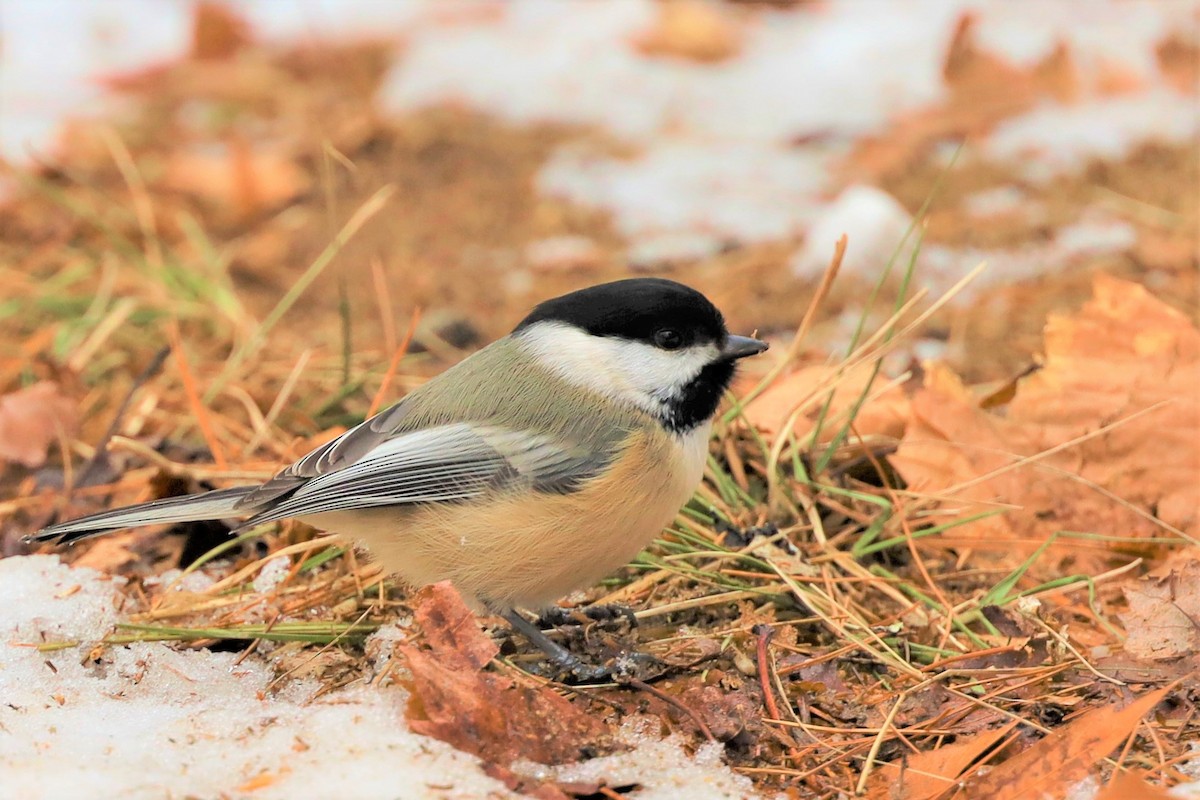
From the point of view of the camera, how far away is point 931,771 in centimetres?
172

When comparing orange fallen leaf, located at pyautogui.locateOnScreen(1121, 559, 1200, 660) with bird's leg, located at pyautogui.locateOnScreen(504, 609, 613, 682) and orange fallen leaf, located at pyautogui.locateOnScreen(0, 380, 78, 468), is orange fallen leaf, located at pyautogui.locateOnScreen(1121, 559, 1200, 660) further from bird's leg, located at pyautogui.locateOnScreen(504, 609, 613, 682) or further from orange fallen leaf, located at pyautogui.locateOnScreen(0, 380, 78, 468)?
orange fallen leaf, located at pyautogui.locateOnScreen(0, 380, 78, 468)

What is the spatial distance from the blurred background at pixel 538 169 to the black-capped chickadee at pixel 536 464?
74 cm

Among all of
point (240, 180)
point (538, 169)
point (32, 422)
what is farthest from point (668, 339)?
point (240, 180)

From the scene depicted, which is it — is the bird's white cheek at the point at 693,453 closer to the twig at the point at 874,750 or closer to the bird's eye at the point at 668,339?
the bird's eye at the point at 668,339

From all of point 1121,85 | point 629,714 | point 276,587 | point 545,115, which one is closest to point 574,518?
point 629,714

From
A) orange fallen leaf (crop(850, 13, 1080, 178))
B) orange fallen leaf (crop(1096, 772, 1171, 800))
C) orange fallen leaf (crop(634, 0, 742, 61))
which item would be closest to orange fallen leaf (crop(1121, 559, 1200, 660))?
orange fallen leaf (crop(1096, 772, 1171, 800))

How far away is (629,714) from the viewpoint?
1.90 metres

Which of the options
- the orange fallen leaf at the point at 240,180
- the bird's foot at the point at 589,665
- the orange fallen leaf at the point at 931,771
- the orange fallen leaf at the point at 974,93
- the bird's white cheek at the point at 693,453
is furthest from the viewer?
the orange fallen leaf at the point at 974,93

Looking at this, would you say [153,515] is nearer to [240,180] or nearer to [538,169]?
[240,180]

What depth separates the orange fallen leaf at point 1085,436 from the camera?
243 cm

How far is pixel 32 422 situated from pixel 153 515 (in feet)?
3.04

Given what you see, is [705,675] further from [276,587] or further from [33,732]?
[33,732]

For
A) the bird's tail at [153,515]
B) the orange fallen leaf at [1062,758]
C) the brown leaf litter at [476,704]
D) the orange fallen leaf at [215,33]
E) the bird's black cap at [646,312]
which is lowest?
the orange fallen leaf at [1062,758]

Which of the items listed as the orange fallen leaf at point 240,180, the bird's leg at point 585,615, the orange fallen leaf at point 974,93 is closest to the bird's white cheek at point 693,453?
the bird's leg at point 585,615
